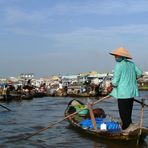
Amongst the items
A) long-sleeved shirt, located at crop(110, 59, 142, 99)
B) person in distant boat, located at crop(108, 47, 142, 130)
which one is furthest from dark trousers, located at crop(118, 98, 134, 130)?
long-sleeved shirt, located at crop(110, 59, 142, 99)

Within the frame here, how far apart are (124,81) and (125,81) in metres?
0.02

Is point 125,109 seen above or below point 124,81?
below

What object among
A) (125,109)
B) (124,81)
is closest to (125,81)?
(124,81)

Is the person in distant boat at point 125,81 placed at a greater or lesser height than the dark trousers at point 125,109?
greater

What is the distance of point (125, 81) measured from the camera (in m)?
8.93

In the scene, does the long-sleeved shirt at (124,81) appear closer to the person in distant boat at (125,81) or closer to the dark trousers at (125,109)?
the person in distant boat at (125,81)

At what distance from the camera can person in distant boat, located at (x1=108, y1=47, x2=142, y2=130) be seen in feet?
29.3

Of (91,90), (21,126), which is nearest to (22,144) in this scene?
(21,126)

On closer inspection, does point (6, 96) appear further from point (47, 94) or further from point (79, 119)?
point (79, 119)

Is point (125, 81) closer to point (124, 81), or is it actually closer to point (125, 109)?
point (124, 81)

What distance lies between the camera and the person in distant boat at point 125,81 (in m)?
8.94

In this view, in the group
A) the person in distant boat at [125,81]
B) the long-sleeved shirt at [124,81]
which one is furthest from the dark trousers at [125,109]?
the long-sleeved shirt at [124,81]

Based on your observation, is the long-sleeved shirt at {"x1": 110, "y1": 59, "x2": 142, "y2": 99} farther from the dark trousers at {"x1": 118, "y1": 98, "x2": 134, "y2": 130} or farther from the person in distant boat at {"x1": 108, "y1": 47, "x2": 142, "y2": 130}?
the dark trousers at {"x1": 118, "y1": 98, "x2": 134, "y2": 130}

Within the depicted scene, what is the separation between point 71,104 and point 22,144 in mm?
5787
